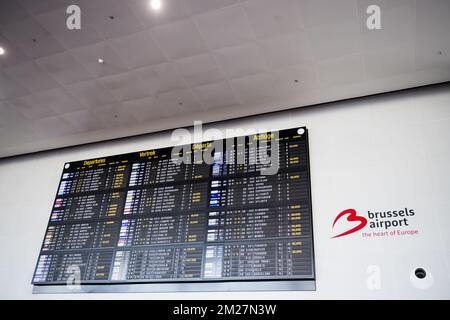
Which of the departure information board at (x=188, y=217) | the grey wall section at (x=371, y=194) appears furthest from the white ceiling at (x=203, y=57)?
the departure information board at (x=188, y=217)

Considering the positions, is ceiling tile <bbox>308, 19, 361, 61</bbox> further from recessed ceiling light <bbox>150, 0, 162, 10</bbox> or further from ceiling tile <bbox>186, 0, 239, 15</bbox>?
recessed ceiling light <bbox>150, 0, 162, 10</bbox>

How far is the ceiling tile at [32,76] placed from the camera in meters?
4.57

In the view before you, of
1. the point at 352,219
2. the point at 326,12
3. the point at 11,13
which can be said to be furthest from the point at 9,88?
the point at 352,219

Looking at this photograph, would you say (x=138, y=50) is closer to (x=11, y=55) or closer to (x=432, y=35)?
(x=11, y=55)

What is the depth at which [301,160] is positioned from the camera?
4.65 meters

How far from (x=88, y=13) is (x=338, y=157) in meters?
3.09

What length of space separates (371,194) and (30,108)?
436cm

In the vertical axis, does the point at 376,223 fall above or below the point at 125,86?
below

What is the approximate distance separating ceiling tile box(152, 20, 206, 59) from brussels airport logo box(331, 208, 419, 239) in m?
2.36

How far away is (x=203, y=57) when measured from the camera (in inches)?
172

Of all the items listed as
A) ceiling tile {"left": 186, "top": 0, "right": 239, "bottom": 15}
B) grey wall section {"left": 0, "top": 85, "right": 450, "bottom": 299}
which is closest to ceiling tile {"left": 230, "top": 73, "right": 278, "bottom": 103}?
grey wall section {"left": 0, "top": 85, "right": 450, "bottom": 299}

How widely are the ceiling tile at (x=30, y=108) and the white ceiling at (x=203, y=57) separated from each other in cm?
1

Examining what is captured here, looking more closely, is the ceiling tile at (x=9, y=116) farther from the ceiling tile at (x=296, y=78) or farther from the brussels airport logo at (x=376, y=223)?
the brussels airport logo at (x=376, y=223)
